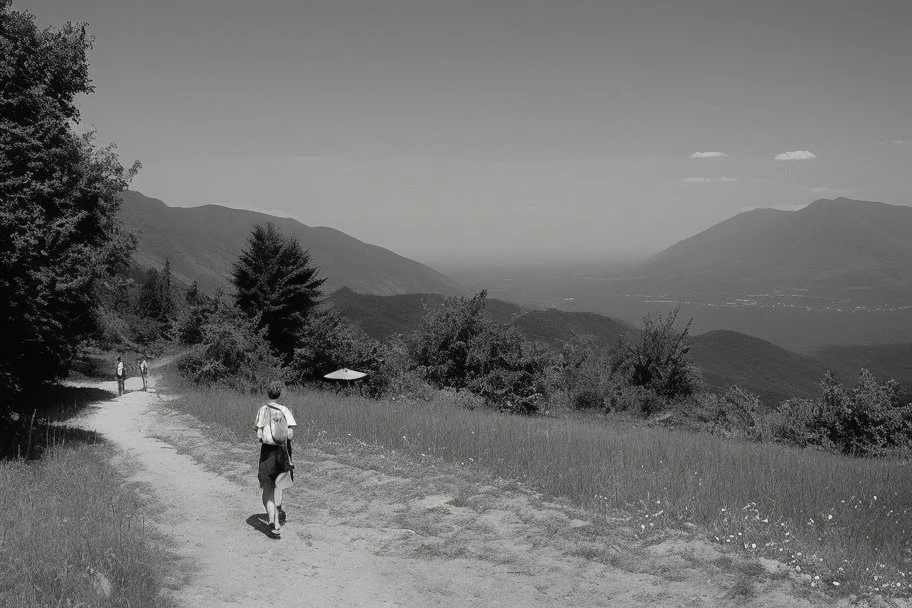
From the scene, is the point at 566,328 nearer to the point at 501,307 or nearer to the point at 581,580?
the point at 501,307

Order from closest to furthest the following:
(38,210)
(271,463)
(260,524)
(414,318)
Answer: (271,463), (260,524), (38,210), (414,318)

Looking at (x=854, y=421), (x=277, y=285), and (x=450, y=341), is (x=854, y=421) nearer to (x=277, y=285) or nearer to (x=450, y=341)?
(x=450, y=341)

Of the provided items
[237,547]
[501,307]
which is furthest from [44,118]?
[501,307]

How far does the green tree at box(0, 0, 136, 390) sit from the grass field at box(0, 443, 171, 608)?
403 centimetres

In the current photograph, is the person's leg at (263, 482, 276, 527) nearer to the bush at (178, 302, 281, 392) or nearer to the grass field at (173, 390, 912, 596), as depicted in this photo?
the grass field at (173, 390, 912, 596)

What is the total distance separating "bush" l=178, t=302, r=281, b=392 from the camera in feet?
86.5

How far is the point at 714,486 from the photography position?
28.8 ft

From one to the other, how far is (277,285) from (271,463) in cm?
3901

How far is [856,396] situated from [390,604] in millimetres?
22397

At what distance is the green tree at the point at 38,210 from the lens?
11164 millimetres

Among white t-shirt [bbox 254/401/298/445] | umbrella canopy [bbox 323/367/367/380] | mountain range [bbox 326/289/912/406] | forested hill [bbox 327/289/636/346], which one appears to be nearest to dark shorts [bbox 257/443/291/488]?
white t-shirt [bbox 254/401/298/445]

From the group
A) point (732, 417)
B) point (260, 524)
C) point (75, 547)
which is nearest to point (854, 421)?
point (732, 417)

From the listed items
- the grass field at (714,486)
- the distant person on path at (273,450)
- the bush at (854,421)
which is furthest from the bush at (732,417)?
the distant person on path at (273,450)

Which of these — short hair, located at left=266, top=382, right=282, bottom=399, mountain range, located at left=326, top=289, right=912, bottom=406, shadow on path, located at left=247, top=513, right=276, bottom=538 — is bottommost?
mountain range, located at left=326, top=289, right=912, bottom=406
